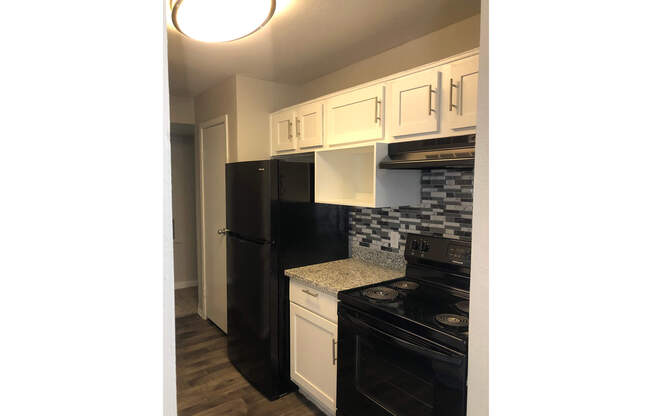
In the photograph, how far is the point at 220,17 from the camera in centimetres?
139

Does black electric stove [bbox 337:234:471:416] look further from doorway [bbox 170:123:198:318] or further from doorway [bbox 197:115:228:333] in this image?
doorway [bbox 170:123:198:318]

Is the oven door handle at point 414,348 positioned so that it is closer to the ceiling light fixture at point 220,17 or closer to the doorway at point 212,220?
the ceiling light fixture at point 220,17

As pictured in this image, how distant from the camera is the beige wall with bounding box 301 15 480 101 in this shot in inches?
73.3

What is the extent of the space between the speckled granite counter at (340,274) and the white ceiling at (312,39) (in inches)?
57.5

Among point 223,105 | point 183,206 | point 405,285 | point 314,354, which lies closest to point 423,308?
point 405,285

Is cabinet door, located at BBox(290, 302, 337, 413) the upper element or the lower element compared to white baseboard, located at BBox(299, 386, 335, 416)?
upper

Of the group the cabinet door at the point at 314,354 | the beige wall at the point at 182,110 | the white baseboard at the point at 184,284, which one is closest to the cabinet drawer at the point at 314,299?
the cabinet door at the point at 314,354

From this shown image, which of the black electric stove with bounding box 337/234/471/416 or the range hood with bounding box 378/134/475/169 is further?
the range hood with bounding box 378/134/475/169

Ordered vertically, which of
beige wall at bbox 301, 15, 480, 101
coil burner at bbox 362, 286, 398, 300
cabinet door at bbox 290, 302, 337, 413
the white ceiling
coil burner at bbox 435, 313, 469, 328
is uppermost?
the white ceiling

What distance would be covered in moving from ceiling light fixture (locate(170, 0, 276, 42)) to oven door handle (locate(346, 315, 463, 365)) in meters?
1.45

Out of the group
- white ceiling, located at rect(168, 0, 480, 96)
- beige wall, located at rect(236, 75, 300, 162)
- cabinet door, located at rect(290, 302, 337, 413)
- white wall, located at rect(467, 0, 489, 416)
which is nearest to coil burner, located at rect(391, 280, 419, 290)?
cabinet door, located at rect(290, 302, 337, 413)
